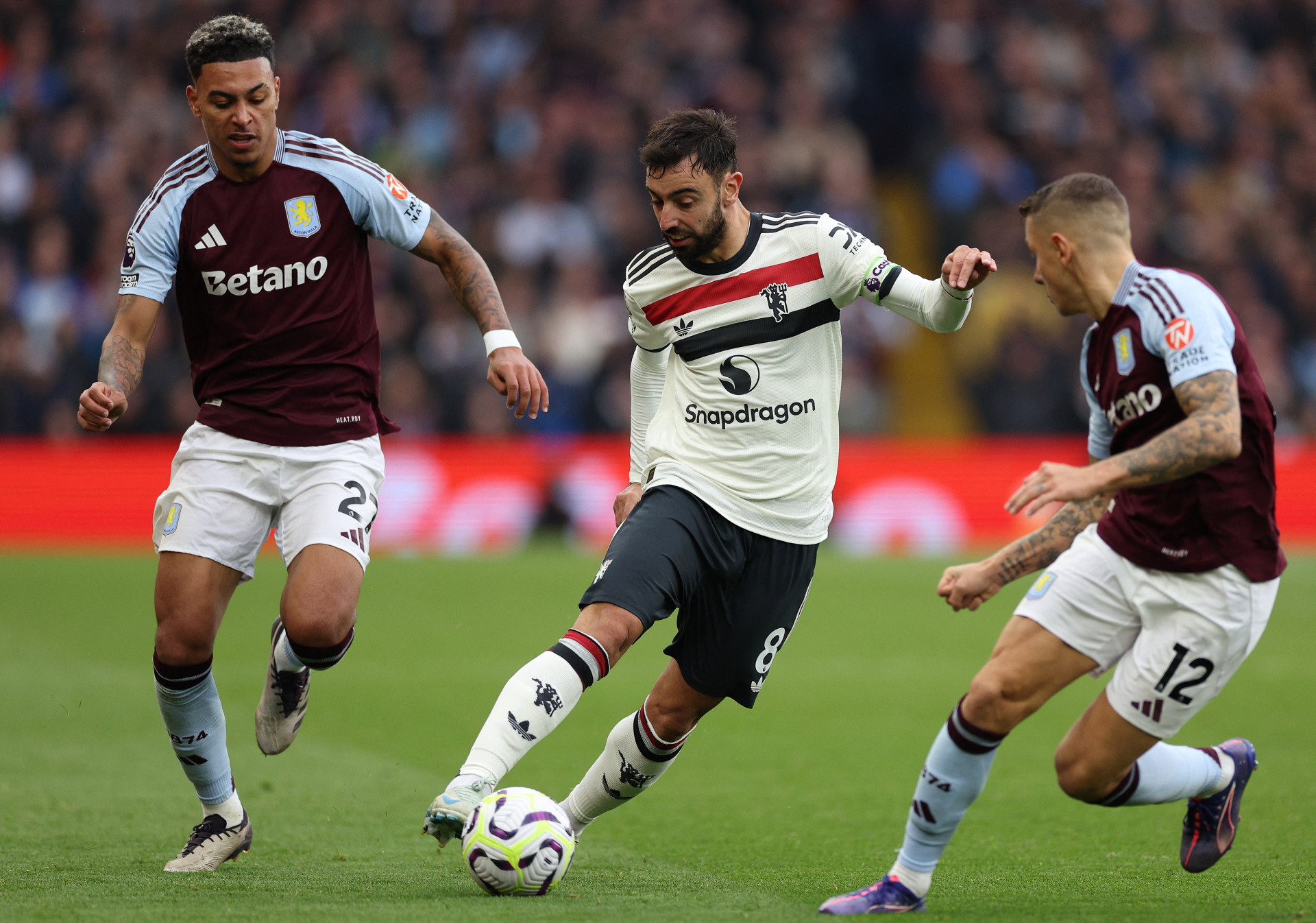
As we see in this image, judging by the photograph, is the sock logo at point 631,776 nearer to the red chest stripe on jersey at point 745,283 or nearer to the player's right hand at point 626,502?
the player's right hand at point 626,502

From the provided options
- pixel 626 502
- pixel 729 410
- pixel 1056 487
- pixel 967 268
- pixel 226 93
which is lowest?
pixel 626 502

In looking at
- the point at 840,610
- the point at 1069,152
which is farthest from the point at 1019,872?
the point at 1069,152

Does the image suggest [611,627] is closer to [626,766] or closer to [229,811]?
[626,766]

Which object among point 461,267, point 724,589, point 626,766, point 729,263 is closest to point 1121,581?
point 724,589

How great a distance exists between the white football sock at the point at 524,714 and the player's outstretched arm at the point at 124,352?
164 centimetres

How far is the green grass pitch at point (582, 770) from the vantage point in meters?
4.79

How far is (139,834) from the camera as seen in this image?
5.86m

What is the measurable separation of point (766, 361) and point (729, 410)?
217mm

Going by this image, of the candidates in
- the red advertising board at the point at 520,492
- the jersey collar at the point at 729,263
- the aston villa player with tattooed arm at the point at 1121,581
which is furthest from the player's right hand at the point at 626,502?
the red advertising board at the point at 520,492

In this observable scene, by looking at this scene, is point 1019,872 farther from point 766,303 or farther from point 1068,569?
point 766,303

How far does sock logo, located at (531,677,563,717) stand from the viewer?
460 centimetres

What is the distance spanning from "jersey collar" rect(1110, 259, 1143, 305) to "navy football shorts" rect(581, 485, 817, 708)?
1.37 metres

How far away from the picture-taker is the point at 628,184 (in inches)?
696

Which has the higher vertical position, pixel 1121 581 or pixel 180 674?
pixel 1121 581
